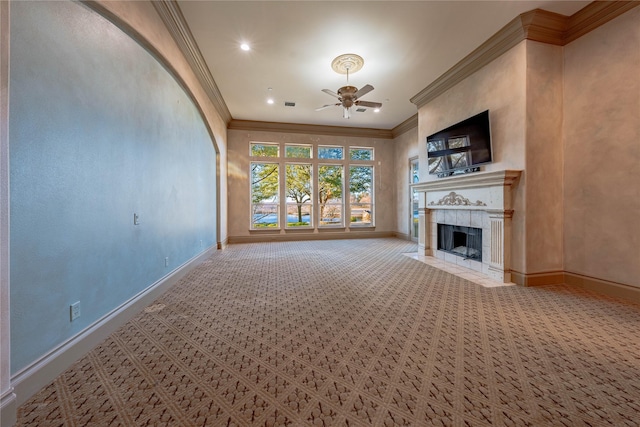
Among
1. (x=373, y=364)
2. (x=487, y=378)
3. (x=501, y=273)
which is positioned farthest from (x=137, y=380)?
(x=501, y=273)

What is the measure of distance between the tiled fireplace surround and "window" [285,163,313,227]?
3968 mm

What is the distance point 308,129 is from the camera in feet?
26.2

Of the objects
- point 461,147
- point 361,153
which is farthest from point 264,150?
point 461,147

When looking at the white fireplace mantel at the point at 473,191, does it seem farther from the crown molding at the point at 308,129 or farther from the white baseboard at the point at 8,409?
the white baseboard at the point at 8,409

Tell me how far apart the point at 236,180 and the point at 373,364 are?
694 centimetres

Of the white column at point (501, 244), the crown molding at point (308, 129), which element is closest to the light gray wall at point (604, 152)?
the white column at point (501, 244)

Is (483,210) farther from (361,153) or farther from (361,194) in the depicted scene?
(361,153)

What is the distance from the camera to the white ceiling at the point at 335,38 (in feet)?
10.5

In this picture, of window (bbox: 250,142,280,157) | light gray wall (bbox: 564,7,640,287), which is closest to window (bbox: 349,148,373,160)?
window (bbox: 250,142,280,157)

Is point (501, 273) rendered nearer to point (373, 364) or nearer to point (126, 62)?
point (373, 364)

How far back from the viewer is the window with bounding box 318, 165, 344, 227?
8375mm

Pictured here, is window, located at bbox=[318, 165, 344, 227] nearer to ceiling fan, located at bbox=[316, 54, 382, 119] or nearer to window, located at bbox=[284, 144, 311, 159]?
window, located at bbox=[284, 144, 311, 159]

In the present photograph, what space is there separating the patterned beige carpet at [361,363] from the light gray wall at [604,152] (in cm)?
59

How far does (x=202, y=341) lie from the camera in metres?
2.06
